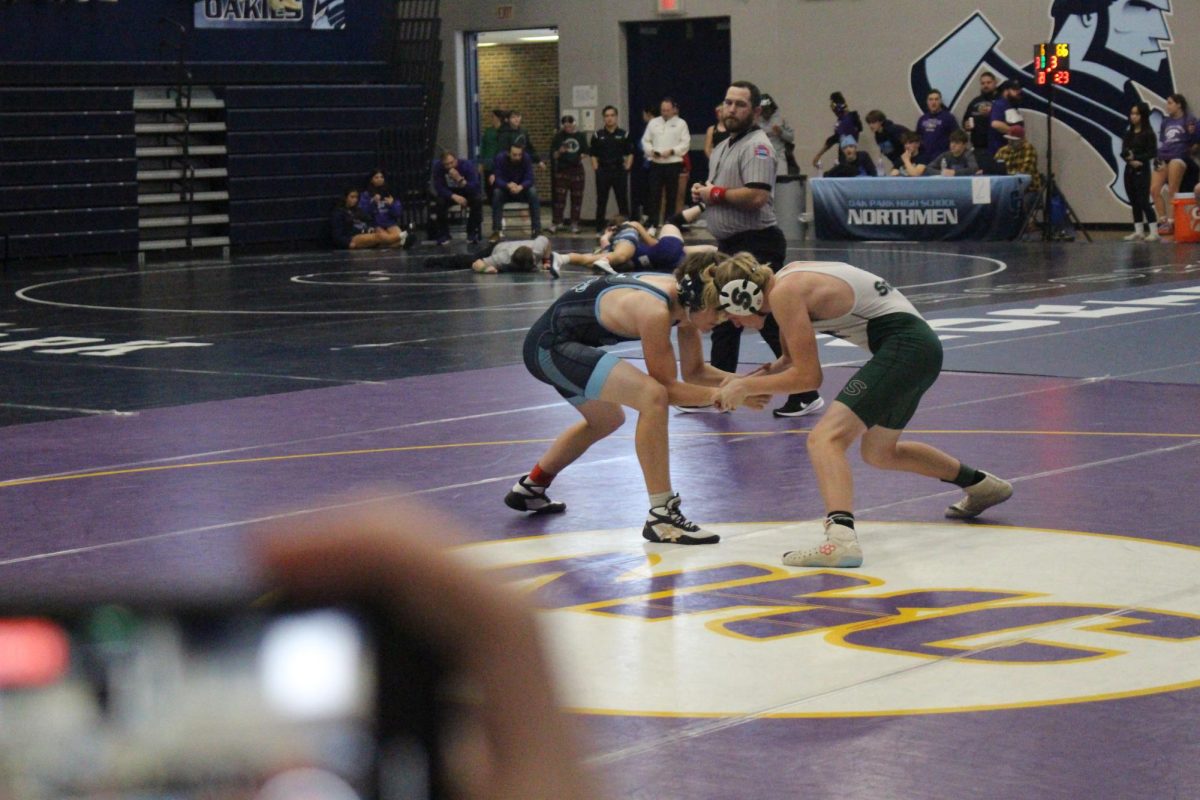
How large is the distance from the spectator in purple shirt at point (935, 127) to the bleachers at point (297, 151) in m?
8.17

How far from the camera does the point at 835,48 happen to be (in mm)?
27203

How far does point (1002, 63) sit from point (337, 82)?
9.98 m

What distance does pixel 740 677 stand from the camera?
4.54 m

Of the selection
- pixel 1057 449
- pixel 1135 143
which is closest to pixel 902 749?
pixel 1057 449

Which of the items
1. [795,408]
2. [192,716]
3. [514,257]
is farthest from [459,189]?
[192,716]

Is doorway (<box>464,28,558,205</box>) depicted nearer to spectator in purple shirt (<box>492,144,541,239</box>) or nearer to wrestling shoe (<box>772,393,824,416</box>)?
spectator in purple shirt (<box>492,144,541,239</box>)

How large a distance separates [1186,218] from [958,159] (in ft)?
10.5

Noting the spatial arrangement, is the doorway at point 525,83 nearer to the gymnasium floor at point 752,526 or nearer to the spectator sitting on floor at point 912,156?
the spectator sitting on floor at point 912,156

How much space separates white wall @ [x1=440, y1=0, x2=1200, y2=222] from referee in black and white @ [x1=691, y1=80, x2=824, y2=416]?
630 inches

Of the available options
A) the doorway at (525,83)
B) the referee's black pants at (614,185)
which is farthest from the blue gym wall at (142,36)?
the doorway at (525,83)

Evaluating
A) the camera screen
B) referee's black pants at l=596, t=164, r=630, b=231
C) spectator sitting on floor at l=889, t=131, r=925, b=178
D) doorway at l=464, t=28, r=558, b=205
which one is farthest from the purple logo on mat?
doorway at l=464, t=28, r=558, b=205

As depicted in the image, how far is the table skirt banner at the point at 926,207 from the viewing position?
22.8m

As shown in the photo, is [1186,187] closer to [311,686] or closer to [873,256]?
[873,256]

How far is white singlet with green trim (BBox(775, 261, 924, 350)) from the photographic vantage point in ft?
20.6
